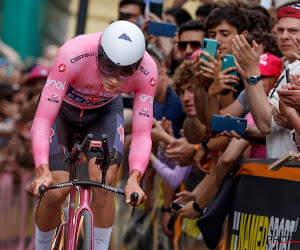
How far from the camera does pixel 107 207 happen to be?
6.33 m

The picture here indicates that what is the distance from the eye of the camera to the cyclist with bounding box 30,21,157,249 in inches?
236

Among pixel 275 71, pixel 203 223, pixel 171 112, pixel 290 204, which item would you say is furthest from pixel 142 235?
pixel 290 204

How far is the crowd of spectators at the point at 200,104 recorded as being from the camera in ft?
21.9

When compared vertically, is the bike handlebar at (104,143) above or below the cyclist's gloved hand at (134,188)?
above

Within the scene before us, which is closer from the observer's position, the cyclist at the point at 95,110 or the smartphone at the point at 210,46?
the cyclist at the point at 95,110

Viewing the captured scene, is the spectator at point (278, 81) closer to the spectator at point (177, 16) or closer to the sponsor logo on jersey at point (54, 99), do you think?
the sponsor logo on jersey at point (54, 99)

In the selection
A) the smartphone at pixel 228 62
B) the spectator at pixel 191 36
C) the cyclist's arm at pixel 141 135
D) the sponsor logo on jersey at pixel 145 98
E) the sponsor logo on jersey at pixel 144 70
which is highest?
the spectator at pixel 191 36

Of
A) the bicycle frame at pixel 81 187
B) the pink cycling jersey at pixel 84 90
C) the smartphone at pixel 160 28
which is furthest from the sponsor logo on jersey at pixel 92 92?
the smartphone at pixel 160 28

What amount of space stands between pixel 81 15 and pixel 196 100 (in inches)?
117

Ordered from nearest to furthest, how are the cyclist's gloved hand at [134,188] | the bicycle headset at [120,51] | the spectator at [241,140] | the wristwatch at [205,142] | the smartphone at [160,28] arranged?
the cyclist's gloved hand at [134,188] → the bicycle headset at [120,51] → the spectator at [241,140] → the wristwatch at [205,142] → the smartphone at [160,28]

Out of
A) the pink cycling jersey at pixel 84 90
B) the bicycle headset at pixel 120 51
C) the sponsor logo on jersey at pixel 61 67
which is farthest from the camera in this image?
the sponsor logo on jersey at pixel 61 67

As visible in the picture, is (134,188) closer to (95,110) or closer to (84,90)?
(84,90)

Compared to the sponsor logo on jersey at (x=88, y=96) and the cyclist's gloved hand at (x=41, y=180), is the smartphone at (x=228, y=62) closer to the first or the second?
the sponsor logo on jersey at (x=88, y=96)

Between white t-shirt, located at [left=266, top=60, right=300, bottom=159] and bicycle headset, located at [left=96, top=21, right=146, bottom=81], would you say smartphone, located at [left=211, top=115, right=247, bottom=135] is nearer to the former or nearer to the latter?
white t-shirt, located at [left=266, top=60, right=300, bottom=159]
